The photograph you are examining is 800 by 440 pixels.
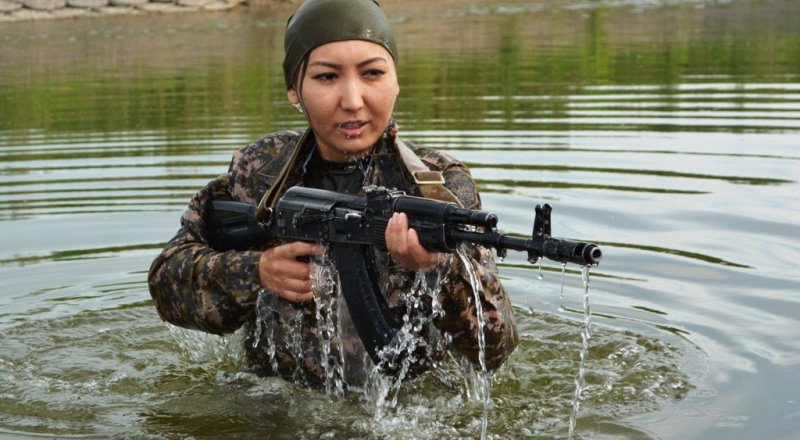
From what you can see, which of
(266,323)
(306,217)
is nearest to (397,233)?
(306,217)

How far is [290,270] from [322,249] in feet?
0.56

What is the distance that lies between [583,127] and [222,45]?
46.3ft

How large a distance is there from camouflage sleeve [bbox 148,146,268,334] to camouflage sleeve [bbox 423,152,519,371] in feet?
2.79

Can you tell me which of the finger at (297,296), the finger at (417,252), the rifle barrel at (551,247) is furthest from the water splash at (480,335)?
the finger at (297,296)

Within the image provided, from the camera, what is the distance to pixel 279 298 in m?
5.64

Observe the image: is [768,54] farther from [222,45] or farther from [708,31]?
[222,45]

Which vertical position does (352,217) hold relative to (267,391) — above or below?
above

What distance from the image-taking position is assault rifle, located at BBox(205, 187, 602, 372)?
4.30 meters

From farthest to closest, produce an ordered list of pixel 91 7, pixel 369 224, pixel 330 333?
pixel 91 7
pixel 330 333
pixel 369 224

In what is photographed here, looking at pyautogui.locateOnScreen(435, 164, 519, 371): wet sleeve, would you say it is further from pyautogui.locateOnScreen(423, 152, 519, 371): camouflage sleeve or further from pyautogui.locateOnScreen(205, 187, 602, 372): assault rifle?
pyautogui.locateOnScreen(205, 187, 602, 372): assault rifle

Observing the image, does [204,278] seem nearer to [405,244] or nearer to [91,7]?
[405,244]

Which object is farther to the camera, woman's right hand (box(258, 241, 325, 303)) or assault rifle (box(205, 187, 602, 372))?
woman's right hand (box(258, 241, 325, 303))

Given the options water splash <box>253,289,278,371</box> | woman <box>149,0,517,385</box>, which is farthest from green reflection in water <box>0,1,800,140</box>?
water splash <box>253,289,278,371</box>

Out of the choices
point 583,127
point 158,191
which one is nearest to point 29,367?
point 158,191
